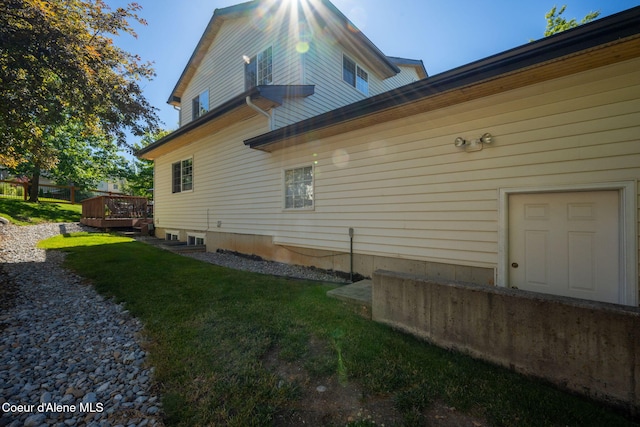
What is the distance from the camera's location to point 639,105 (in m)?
3.17

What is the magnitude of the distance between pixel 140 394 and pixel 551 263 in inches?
198

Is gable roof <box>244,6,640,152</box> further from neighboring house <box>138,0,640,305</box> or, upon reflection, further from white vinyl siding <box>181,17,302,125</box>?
white vinyl siding <box>181,17,302,125</box>

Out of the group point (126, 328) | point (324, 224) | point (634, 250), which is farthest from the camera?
point (324, 224)

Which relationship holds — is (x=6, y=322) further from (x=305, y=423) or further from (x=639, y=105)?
(x=639, y=105)

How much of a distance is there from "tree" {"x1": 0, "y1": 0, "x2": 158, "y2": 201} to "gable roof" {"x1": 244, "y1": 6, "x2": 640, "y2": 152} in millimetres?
5354

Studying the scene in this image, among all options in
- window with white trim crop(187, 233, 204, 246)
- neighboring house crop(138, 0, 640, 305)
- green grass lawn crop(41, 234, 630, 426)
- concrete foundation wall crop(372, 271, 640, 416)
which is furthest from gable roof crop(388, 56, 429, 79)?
green grass lawn crop(41, 234, 630, 426)

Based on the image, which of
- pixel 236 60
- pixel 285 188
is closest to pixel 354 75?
pixel 236 60

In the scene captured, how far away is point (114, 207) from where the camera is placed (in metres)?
13.9

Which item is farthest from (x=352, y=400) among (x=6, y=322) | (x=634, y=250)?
(x=6, y=322)

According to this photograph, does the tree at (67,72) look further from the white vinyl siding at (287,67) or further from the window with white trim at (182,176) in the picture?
the window with white trim at (182,176)

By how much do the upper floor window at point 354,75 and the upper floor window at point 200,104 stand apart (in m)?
6.16

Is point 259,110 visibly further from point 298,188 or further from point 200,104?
point 200,104

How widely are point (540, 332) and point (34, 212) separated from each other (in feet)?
77.2

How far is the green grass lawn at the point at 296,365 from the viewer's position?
6.52ft
